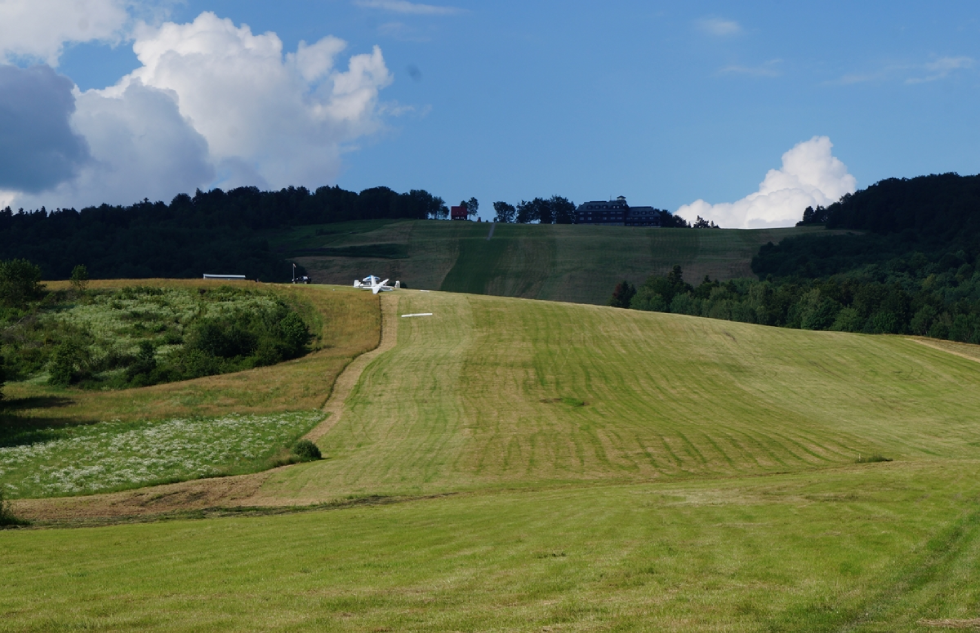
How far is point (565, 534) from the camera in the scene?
18.8 metres

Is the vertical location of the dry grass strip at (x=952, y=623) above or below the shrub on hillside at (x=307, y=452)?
above

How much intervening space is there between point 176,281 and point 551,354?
42.5 m

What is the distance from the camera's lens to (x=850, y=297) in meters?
112

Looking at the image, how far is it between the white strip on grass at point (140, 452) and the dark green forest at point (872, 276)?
79772 millimetres

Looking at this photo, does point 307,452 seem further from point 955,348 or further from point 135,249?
point 135,249

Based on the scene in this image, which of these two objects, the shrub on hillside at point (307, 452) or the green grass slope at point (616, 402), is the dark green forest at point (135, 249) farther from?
the shrub on hillside at point (307, 452)

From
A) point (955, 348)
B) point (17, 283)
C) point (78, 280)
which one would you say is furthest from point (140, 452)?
point (955, 348)

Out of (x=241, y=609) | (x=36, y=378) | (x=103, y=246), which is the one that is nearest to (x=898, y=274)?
(x=36, y=378)

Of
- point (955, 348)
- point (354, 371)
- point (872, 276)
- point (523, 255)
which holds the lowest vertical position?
point (354, 371)

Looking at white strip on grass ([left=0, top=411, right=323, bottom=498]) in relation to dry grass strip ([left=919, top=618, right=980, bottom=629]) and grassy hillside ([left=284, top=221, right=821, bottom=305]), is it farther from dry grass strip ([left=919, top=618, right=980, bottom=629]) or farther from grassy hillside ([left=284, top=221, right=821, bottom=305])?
grassy hillside ([left=284, top=221, right=821, bottom=305])

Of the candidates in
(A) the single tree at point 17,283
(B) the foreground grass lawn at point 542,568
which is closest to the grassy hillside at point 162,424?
(B) the foreground grass lawn at point 542,568

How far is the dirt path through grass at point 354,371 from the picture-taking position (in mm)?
47531

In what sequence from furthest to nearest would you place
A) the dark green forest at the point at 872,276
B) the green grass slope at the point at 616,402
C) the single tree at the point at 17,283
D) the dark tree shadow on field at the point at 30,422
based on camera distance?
the dark green forest at the point at 872,276
the single tree at the point at 17,283
the dark tree shadow on field at the point at 30,422
the green grass slope at the point at 616,402

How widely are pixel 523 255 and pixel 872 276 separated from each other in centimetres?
5790
